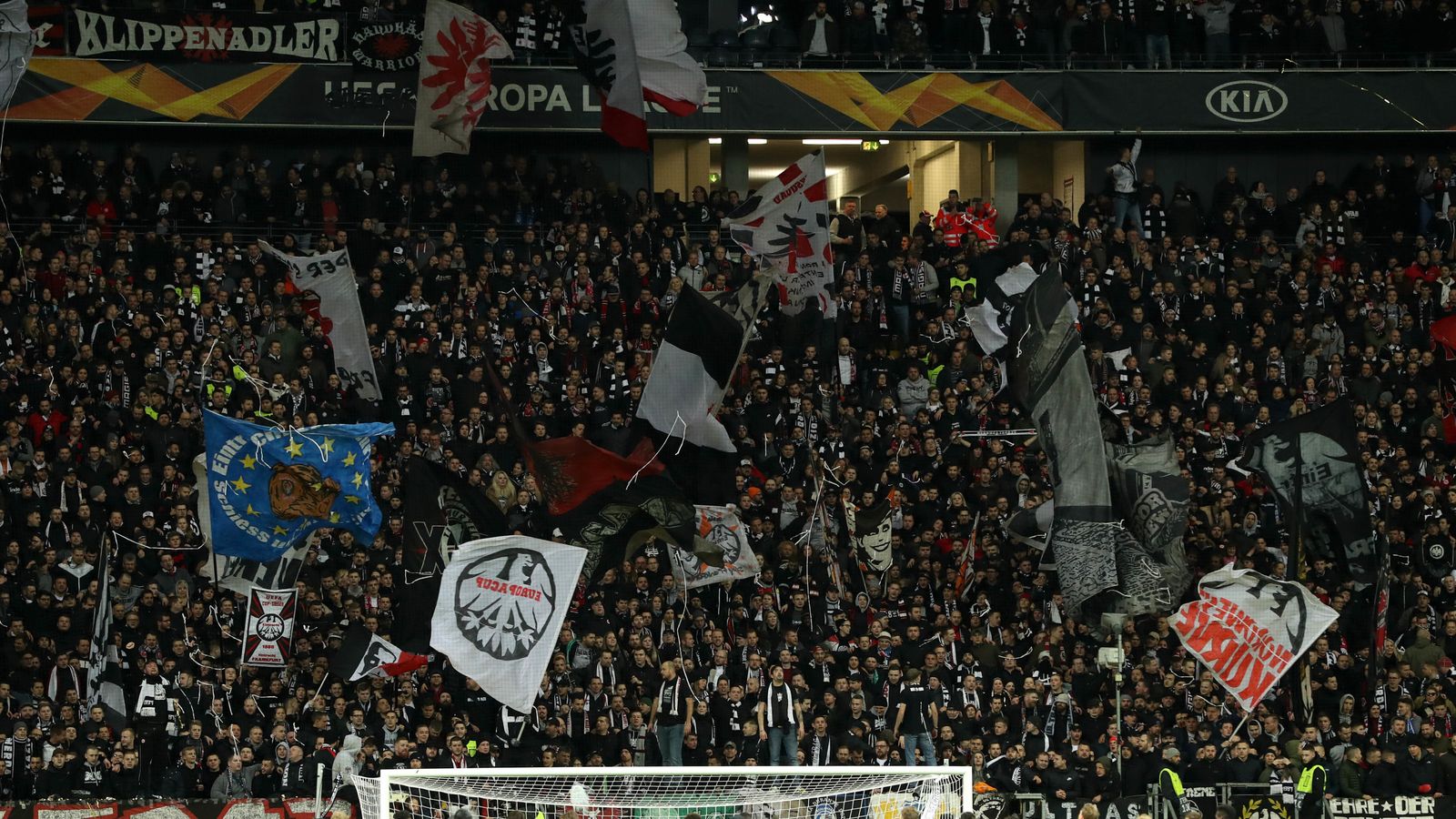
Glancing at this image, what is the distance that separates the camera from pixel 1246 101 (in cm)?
3841

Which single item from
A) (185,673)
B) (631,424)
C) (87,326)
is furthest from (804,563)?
(87,326)

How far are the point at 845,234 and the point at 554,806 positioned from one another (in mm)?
15557

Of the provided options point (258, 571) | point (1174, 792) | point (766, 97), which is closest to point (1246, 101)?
point (766, 97)

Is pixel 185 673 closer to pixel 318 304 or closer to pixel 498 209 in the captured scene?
pixel 318 304

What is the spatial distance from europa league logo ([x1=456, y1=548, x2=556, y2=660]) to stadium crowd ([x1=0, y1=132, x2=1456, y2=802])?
1503 millimetres

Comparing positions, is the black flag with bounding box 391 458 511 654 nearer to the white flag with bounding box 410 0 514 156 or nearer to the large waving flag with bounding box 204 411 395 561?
the large waving flag with bounding box 204 411 395 561

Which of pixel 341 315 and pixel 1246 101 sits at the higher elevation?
pixel 1246 101

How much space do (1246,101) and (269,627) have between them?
2116 centimetres

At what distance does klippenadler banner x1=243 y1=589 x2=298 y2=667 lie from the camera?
24219 millimetres

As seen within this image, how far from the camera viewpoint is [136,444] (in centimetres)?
2691

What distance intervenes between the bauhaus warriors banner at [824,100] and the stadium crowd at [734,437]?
3.89 ft

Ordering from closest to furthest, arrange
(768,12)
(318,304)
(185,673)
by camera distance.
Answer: (185,673)
(318,304)
(768,12)

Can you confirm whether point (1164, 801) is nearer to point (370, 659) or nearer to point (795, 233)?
point (370, 659)

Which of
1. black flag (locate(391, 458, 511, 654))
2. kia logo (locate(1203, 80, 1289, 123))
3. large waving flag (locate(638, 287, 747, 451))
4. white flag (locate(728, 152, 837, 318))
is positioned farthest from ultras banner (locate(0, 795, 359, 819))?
kia logo (locate(1203, 80, 1289, 123))
